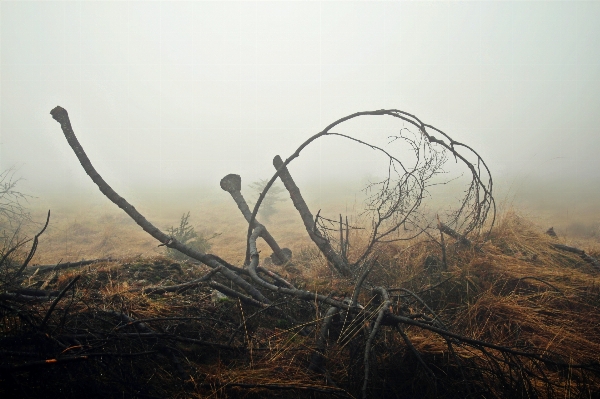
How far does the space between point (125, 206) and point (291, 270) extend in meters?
2.12

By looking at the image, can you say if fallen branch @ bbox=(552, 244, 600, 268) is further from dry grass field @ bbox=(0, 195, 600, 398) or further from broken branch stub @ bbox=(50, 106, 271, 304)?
broken branch stub @ bbox=(50, 106, 271, 304)

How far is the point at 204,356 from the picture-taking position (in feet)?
5.86

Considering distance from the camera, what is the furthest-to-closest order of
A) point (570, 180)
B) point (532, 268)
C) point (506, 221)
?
1. point (570, 180)
2. point (506, 221)
3. point (532, 268)

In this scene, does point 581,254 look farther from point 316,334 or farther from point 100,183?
point 100,183

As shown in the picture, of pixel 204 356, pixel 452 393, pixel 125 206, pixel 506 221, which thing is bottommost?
pixel 452 393

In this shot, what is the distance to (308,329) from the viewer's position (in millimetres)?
2027

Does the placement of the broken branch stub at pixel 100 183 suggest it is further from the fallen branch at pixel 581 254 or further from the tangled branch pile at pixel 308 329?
the fallen branch at pixel 581 254

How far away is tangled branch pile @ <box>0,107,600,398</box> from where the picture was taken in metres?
1.35

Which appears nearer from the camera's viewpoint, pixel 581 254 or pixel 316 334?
pixel 316 334

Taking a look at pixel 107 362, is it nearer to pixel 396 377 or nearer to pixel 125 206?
pixel 396 377

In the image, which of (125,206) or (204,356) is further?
(125,206)

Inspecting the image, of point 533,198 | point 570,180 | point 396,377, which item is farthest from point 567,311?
point 570,180

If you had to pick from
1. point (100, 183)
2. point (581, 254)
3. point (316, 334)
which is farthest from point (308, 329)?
point (581, 254)

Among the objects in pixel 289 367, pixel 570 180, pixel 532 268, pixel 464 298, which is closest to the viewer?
pixel 289 367
